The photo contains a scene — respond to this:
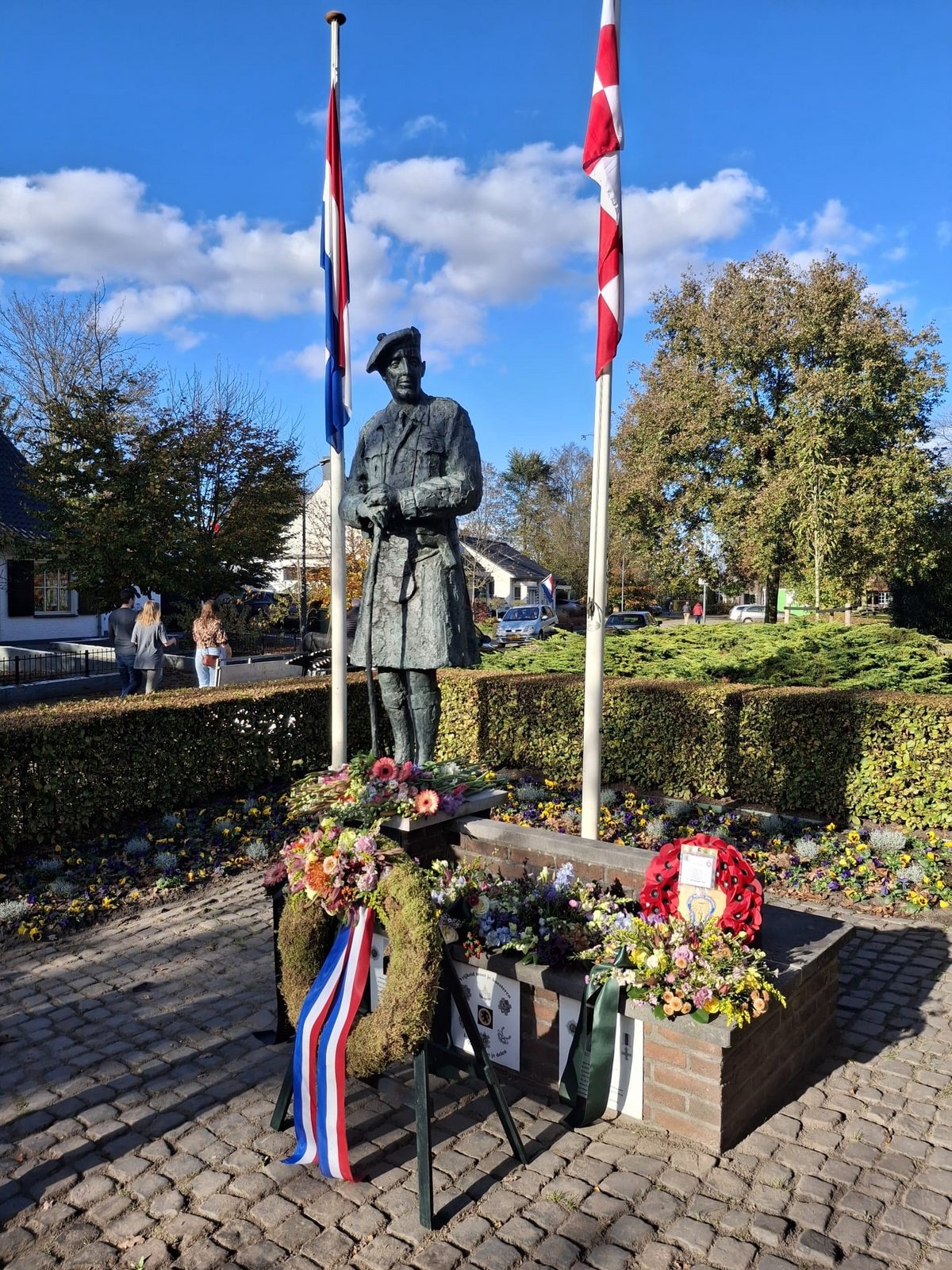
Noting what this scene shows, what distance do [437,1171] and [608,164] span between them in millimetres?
5127

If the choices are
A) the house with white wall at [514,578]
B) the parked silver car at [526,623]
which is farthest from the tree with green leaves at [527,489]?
the parked silver car at [526,623]

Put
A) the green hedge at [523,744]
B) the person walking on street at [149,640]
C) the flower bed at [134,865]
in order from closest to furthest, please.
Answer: the flower bed at [134,865], the green hedge at [523,744], the person walking on street at [149,640]

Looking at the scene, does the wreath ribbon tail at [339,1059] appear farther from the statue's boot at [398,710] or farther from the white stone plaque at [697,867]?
the statue's boot at [398,710]

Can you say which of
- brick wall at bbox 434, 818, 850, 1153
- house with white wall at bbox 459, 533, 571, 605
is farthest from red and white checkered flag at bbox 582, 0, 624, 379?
house with white wall at bbox 459, 533, 571, 605

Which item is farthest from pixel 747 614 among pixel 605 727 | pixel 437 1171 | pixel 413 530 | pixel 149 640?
pixel 437 1171

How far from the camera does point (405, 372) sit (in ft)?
16.1

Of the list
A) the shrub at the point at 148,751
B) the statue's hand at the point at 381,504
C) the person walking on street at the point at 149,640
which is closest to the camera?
the statue's hand at the point at 381,504

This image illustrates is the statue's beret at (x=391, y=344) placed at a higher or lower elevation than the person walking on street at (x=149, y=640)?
higher

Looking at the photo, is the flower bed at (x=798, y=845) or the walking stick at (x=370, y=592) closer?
the walking stick at (x=370, y=592)

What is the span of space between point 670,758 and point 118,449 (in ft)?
52.1

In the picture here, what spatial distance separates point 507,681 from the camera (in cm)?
906

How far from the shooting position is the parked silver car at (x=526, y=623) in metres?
31.2

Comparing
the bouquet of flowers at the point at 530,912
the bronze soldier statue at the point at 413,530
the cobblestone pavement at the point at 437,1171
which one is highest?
the bronze soldier statue at the point at 413,530

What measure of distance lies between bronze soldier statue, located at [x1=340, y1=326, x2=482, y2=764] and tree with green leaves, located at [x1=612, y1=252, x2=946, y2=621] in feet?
55.8
